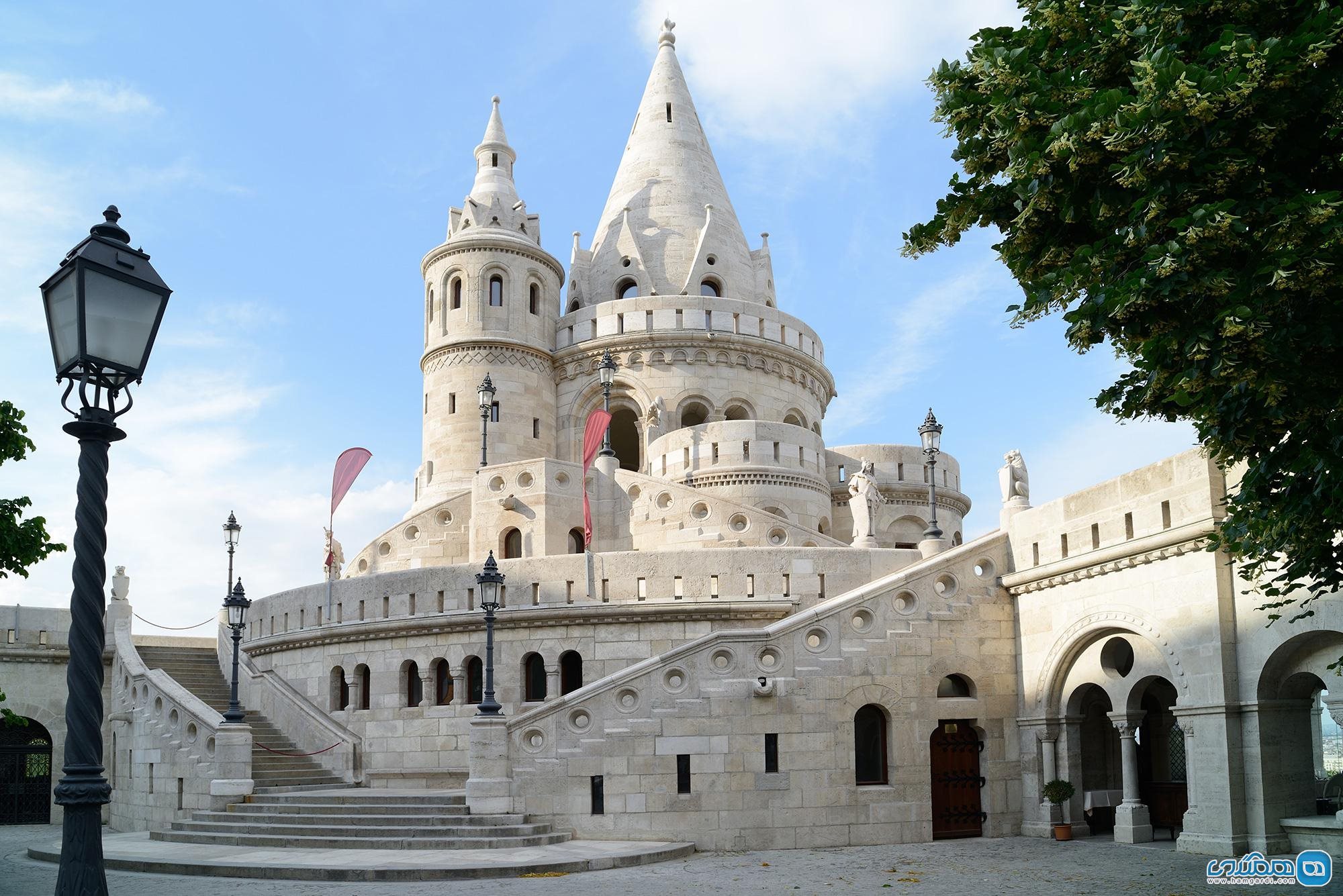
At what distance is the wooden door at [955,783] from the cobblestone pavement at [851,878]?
3.55 feet

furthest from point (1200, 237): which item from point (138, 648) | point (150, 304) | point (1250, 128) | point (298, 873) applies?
point (138, 648)

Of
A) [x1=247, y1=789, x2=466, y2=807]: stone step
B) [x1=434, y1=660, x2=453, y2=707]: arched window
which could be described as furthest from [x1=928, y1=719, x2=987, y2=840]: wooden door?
→ [x1=434, y1=660, x2=453, y2=707]: arched window

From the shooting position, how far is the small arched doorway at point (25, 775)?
2956cm

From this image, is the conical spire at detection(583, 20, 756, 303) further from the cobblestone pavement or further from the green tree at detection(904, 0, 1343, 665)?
the green tree at detection(904, 0, 1343, 665)

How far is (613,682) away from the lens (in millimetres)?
19016

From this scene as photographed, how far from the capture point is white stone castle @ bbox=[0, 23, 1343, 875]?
16672 millimetres

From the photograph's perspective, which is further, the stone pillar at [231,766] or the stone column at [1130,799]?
the stone pillar at [231,766]

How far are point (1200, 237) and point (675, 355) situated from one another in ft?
95.2

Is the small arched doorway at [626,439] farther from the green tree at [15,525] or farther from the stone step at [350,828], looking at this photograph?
the green tree at [15,525]

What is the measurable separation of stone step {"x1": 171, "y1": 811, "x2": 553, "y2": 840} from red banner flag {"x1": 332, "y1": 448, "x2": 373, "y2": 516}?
9885mm

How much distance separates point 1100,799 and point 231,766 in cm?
1517

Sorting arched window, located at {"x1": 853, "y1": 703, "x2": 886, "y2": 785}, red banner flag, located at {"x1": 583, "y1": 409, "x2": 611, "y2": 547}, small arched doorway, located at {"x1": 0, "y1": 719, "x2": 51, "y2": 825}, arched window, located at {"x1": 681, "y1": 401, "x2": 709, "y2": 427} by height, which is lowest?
small arched doorway, located at {"x1": 0, "y1": 719, "x2": 51, "y2": 825}

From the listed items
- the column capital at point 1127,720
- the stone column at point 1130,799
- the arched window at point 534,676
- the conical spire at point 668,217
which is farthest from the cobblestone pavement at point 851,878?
the conical spire at point 668,217

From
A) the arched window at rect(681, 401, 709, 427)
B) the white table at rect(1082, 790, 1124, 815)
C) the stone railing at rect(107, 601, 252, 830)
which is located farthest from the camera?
the arched window at rect(681, 401, 709, 427)
